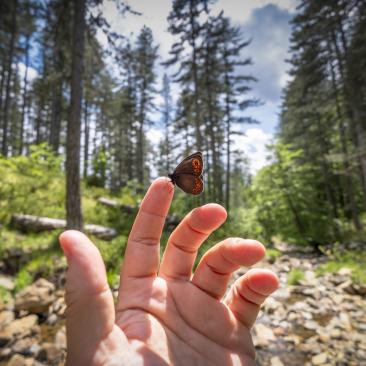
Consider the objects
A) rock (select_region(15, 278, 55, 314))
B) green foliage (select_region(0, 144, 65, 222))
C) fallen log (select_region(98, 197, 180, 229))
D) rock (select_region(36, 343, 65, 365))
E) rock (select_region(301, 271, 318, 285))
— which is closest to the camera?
rock (select_region(36, 343, 65, 365))

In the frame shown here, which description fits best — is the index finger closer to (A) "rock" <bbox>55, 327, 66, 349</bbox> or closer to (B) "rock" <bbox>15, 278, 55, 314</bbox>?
(A) "rock" <bbox>55, 327, 66, 349</bbox>

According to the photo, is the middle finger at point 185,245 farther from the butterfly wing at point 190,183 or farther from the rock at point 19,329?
the rock at point 19,329

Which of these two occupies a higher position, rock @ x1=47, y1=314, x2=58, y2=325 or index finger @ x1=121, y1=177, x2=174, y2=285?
index finger @ x1=121, y1=177, x2=174, y2=285

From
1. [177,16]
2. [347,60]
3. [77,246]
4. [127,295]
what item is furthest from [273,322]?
[177,16]

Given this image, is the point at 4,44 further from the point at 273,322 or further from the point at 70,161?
the point at 273,322

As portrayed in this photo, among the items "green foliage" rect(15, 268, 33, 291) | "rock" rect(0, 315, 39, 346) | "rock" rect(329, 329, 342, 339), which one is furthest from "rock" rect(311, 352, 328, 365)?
"green foliage" rect(15, 268, 33, 291)

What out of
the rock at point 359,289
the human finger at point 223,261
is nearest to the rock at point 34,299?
the human finger at point 223,261

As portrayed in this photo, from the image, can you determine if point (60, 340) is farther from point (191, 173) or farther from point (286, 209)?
point (286, 209)
